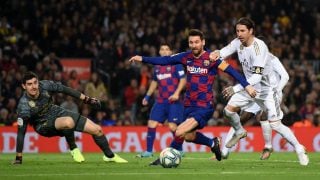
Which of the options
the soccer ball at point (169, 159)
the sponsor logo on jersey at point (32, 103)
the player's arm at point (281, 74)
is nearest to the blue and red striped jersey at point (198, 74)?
the soccer ball at point (169, 159)

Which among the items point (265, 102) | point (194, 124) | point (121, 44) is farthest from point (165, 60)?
point (121, 44)

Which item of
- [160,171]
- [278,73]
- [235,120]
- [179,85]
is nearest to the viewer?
[160,171]

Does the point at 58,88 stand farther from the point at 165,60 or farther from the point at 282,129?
the point at 282,129

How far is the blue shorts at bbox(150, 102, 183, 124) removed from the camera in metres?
17.6

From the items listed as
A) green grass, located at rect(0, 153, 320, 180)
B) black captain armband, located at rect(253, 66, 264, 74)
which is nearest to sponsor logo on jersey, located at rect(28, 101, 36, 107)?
green grass, located at rect(0, 153, 320, 180)

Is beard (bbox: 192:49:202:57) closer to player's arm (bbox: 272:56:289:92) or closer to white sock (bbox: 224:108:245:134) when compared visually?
white sock (bbox: 224:108:245:134)

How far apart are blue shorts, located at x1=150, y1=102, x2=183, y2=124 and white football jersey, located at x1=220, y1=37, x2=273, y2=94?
119 inches

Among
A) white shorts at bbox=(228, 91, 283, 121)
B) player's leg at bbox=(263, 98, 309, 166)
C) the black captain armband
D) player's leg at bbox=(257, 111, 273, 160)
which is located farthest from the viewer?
player's leg at bbox=(257, 111, 273, 160)

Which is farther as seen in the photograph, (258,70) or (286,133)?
(286,133)

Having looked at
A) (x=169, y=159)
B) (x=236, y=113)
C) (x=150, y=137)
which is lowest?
(x=150, y=137)

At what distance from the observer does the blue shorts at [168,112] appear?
17.6 meters

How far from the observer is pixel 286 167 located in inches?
518

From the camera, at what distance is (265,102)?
14.8 m

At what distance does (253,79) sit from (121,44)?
1182 centimetres
